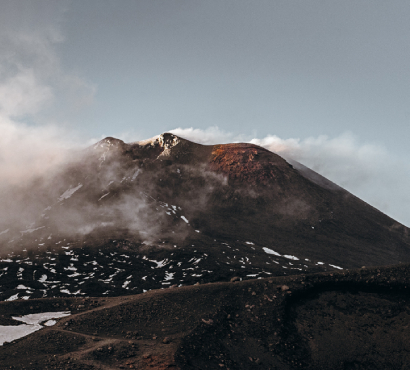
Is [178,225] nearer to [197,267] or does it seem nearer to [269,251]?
[269,251]

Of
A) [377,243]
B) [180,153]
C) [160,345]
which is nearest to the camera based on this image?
[160,345]

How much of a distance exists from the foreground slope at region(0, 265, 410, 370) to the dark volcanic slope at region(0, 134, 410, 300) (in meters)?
45.2

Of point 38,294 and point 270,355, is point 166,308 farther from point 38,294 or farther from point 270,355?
point 38,294

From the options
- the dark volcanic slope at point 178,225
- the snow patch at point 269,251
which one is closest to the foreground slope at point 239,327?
the dark volcanic slope at point 178,225

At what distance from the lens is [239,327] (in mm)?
29297

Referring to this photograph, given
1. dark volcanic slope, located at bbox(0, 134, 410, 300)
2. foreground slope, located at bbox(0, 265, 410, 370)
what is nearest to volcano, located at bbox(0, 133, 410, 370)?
foreground slope, located at bbox(0, 265, 410, 370)

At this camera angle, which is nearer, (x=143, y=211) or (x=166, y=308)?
(x=166, y=308)

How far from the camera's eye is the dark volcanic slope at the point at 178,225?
88.6 metres

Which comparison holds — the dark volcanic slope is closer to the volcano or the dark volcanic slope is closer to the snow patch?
the volcano

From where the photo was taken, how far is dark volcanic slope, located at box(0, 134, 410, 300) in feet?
291

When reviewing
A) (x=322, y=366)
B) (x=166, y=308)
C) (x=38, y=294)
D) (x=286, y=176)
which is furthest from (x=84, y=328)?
(x=286, y=176)

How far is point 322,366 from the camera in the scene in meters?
26.3

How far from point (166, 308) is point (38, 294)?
54285 millimetres

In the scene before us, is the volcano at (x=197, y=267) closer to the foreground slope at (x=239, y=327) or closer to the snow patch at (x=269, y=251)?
the foreground slope at (x=239, y=327)
